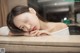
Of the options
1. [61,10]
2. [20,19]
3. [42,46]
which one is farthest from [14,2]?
[42,46]

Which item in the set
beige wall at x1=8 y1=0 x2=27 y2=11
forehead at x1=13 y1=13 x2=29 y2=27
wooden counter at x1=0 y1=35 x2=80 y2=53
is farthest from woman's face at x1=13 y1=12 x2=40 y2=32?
beige wall at x1=8 y1=0 x2=27 y2=11

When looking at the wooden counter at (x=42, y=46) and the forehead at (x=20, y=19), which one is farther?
the forehead at (x=20, y=19)

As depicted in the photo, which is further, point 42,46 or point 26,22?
point 26,22

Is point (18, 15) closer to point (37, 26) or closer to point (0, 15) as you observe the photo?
point (37, 26)

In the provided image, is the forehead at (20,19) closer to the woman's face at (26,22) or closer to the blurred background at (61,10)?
the woman's face at (26,22)

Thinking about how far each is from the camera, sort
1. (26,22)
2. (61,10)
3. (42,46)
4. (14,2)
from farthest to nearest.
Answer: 1. (61,10)
2. (14,2)
3. (26,22)
4. (42,46)

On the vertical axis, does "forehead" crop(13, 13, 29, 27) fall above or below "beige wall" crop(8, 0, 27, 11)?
below

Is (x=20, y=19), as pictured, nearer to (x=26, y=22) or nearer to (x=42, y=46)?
(x=26, y=22)

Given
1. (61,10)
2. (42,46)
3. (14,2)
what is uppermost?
(14,2)

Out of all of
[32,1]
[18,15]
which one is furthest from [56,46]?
[32,1]

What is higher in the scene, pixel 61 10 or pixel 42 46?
pixel 61 10

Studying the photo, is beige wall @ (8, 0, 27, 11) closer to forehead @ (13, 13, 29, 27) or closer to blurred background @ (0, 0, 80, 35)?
blurred background @ (0, 0, 80, 35)

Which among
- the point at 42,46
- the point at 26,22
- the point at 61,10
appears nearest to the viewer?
the point at 42,46

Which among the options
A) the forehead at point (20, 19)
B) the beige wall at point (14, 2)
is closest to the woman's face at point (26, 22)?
the forehead at point (20, 19)
